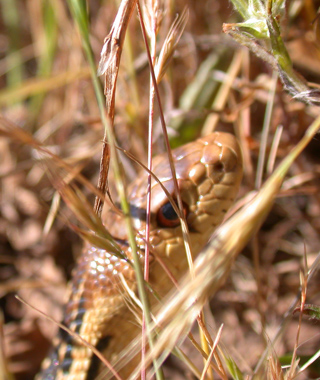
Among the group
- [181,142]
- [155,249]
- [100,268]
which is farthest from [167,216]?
[181,142]

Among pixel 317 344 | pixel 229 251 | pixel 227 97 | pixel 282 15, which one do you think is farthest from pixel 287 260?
pixel 229 251

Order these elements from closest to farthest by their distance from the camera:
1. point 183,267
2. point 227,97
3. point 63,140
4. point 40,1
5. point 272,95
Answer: point 183,267 < point 272,95 < point 227,97 < point 63,140 < point 40,1

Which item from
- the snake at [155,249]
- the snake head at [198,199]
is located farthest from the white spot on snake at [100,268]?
the snake head at [198,199]

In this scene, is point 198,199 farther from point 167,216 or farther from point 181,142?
point 181,142

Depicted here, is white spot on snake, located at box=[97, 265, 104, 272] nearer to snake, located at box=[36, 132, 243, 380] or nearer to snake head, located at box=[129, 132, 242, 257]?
snake, located at box=[36, 132, 243, 380]

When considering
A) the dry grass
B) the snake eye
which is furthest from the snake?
the dry grass

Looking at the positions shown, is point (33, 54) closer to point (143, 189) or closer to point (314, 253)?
point (143, 189)
